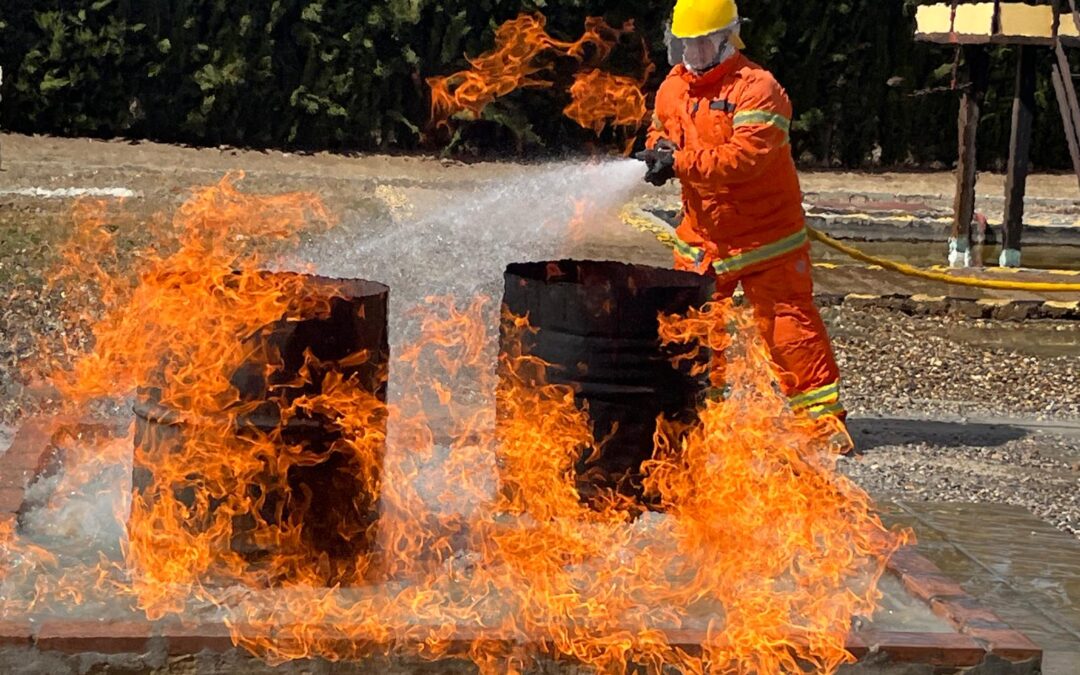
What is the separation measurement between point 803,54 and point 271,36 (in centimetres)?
616

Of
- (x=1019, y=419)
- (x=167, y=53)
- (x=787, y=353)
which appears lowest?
(x=1019, y=419)

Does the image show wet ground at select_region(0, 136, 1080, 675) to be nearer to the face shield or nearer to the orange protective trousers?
the orange protective trousers

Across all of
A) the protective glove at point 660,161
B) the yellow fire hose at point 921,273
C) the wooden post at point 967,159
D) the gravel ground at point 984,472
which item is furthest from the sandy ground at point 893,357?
the wooden post at point 967,159

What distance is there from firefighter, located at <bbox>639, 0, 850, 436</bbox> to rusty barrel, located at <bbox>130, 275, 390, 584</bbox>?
77.4 inches

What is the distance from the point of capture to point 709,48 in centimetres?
600

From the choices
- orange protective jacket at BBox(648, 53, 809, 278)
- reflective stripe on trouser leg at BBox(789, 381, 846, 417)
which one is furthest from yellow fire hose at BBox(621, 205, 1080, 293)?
reflective stripe on trouser leg at BBox(789, 381, 846, 417)

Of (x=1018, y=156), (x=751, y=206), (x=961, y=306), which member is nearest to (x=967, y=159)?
(x=1018, y=156)

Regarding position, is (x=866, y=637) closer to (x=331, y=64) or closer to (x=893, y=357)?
(x=893, y=357)

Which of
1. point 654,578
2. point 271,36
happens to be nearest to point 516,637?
point 654,578

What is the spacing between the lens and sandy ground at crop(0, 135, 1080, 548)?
6.65 meters

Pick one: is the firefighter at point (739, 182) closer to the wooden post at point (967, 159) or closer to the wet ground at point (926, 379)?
the wet ground at point (926, 379)

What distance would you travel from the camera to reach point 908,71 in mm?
18984

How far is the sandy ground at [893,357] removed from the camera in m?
6.65

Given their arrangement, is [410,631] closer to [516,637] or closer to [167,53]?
[516,637]
